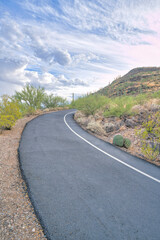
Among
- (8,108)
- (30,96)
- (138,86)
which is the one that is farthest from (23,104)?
(138,86)

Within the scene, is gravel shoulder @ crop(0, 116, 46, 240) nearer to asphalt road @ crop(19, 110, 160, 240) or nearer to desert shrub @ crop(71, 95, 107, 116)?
asphalt road @ crop(19, 110, 160, 240)

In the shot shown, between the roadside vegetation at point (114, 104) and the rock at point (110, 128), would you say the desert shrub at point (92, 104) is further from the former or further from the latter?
the rock at point (110, 128)

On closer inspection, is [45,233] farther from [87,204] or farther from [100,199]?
[100,199]

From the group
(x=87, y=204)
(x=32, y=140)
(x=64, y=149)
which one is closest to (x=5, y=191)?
(x=87, y=204)

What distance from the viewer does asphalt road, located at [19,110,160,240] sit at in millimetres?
2863

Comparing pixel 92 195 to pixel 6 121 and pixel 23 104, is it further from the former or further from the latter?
pixel 23 104

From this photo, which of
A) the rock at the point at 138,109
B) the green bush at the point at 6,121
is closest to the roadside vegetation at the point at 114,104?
the rock at the point at 138,109

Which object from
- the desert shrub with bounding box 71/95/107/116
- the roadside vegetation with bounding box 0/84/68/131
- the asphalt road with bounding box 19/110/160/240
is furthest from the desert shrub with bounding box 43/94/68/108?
the asphalt road with bounding box 19/110/160/240

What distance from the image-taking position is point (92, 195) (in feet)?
12.8

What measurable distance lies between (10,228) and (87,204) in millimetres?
1632

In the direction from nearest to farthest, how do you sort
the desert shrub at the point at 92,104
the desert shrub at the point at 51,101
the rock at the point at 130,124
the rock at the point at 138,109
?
the rock at the point at 130,124, the rock at the point at 138,109, the desert shrub at the point at 92,104, the desert shrub at the point at 51,101

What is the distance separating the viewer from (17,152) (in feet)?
22.8

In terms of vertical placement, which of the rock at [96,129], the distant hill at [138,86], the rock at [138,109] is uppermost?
the distant hill at [138,86]

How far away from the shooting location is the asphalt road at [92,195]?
286 centimetres
